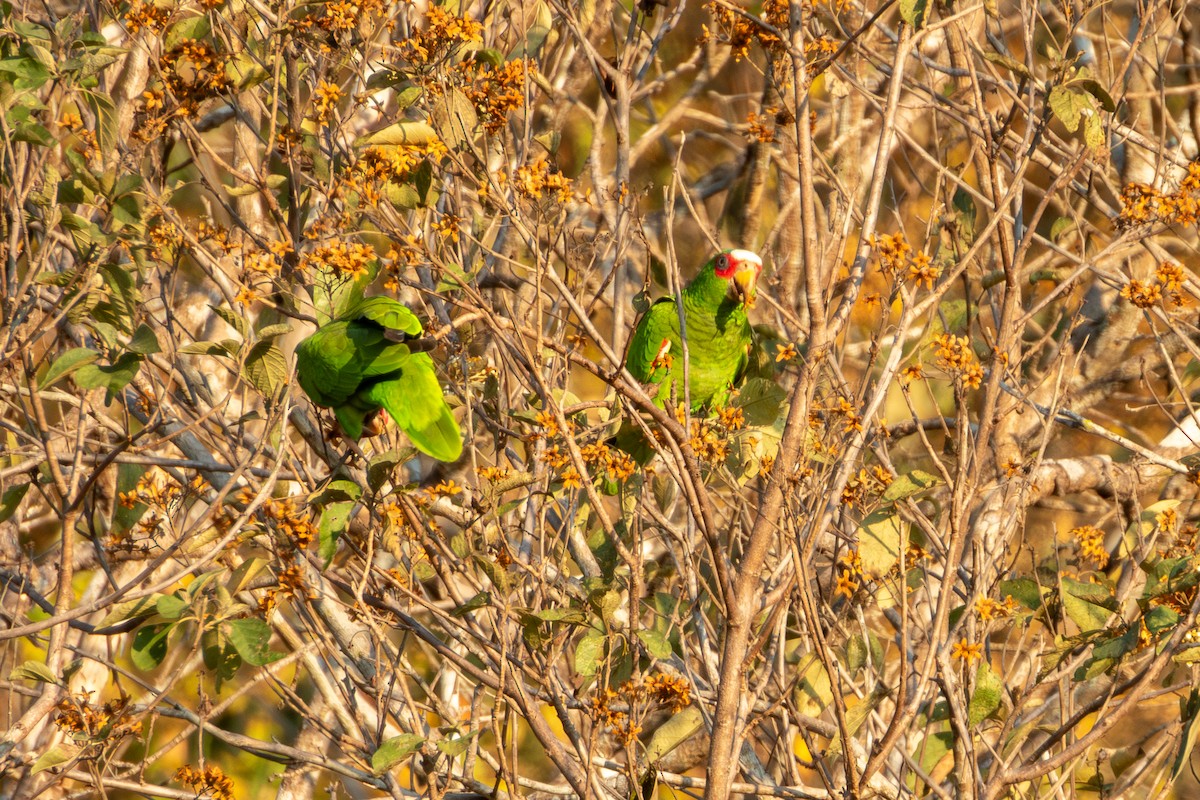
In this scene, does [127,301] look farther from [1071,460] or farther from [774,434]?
[1071,460]

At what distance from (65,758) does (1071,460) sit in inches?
143

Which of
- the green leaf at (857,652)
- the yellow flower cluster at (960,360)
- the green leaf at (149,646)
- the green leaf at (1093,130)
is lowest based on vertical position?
the green leaf at (149,646)

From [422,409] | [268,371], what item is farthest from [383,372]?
[268,371]

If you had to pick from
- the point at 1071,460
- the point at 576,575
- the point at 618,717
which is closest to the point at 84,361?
the point at 618,717

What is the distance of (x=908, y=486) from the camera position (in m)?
2.51

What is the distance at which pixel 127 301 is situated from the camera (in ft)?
8.91

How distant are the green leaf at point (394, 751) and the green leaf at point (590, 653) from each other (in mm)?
364

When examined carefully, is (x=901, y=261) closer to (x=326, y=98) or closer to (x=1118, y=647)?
(x=1118, y=647)

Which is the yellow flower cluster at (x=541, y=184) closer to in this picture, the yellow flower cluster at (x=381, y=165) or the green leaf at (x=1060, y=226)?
the yellow flower cluster at (x=381, y=165)

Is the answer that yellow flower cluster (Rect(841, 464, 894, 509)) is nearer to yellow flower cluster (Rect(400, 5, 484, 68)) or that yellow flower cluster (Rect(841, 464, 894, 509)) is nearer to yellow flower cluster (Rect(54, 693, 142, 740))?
yellow flower cluster (Rect(400, 5, 484, 68))

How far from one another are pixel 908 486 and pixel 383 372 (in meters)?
1.23

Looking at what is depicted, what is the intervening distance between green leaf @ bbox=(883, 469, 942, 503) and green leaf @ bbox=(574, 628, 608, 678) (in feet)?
2.18

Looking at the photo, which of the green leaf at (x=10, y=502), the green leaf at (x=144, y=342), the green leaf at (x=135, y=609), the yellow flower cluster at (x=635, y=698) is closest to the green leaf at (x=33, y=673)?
the green leaf at (x=135, y=609)

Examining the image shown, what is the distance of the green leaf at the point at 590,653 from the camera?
8.17 ft
